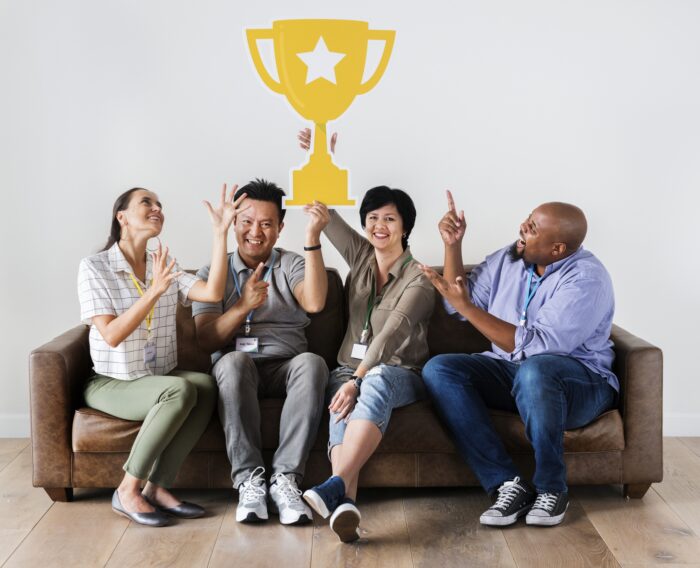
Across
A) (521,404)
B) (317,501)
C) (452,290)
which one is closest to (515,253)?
(452,290)

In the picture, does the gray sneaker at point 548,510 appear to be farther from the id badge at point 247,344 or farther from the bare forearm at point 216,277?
the bare forearm at point 216,277

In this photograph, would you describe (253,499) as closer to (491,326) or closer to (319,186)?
(491,326)

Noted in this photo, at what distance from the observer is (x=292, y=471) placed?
274 centimetres

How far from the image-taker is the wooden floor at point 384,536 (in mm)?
2445

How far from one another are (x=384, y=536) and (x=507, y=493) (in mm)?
418

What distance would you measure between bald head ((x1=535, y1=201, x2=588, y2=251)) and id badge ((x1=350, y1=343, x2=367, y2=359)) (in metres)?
0.76

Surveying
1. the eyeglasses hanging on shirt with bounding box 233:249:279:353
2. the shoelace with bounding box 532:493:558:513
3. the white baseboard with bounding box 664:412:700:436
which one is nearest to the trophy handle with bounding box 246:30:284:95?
the eyeglasses hanging on shirt with bounding box 233:249:279:353

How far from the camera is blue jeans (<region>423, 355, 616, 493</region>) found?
2691mm

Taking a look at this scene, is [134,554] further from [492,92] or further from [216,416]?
[492,92]

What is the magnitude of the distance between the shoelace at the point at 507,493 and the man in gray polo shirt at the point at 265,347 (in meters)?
0.61

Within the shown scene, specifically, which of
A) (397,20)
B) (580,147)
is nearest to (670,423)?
(580,147)

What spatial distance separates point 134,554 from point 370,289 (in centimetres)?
123

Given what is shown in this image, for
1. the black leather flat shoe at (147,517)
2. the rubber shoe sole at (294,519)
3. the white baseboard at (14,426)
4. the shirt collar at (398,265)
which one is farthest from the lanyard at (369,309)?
the white baseboard at (14,426)

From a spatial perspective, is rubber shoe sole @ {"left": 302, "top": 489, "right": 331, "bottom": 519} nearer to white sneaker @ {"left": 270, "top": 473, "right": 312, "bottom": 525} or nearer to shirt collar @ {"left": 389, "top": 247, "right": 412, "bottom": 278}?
white sneaker @ {"left": 270, "top": 473, "right": 312, "bottom": 525}
